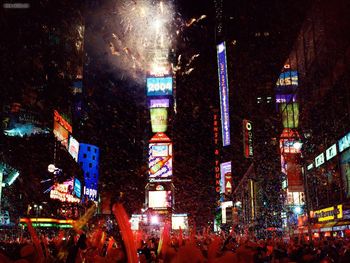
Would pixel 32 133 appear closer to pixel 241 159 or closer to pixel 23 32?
pixel 23 32

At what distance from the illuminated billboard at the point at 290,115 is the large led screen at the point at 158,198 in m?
30.2

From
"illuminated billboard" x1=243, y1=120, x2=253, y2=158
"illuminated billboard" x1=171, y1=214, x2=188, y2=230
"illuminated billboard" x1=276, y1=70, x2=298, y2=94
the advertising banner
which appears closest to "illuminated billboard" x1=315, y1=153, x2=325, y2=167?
the advertising banner

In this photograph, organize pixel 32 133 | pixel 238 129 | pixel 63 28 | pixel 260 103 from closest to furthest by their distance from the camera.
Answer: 1. pixel 32 133
2. pixel 260 103
3. pixel 63 28
4. pixel 238 129

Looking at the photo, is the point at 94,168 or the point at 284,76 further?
the point at 94,168

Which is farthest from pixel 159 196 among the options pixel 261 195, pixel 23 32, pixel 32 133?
pixel 23 32

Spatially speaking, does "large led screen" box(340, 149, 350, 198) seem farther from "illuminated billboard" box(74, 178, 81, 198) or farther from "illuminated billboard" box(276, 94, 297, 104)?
"illuminated billboard" box(74, 178, 81, 198)

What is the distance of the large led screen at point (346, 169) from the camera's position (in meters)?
23.7

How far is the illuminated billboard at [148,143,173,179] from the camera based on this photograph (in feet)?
216

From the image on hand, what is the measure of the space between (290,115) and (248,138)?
18244 millimetres

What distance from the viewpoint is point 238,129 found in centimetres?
7825

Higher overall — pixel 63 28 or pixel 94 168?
pixel 63 28

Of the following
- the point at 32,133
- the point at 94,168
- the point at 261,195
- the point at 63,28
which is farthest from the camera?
the point at 94,168

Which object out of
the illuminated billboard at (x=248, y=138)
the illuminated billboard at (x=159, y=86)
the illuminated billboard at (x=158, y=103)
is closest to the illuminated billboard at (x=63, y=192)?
the illuminated billboard at (x=158, y=103)

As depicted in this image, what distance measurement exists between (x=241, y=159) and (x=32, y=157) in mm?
40392
